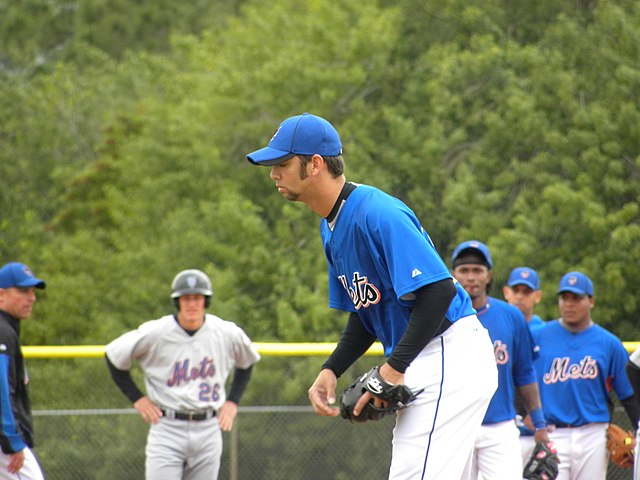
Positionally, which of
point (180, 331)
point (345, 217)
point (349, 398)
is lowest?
point (180, 331)

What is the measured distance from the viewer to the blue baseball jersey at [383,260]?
14.4ft

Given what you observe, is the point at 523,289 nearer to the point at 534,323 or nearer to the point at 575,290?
the point at 534,323

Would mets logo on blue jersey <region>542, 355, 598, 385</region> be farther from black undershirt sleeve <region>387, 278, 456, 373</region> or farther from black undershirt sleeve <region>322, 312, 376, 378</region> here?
black undershirt sleeve <region>387, 278, 456, 373</region>

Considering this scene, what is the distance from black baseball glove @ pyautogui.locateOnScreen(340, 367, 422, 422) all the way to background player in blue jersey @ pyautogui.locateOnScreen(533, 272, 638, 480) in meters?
4.15

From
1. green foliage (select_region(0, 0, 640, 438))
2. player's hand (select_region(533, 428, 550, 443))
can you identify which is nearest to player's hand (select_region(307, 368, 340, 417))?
player's hand (select_region(533, 428, 550, 443))

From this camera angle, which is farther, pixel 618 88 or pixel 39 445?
pixel 618 88

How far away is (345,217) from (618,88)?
595 inches

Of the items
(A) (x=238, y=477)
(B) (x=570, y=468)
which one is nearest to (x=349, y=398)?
(B) (x=570, y=468)

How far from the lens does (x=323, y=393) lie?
4871 mm

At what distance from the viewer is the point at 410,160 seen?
21.0 metres

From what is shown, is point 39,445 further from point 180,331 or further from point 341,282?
point 341,282

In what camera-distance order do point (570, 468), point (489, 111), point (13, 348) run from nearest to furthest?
1. point (13, 348)
2. point (570, 468)
3. point (489, 111)

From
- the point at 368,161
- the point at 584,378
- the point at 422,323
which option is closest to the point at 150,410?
the point at 584,378

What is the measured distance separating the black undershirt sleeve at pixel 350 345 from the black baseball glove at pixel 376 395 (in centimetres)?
45
